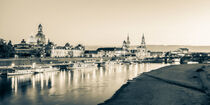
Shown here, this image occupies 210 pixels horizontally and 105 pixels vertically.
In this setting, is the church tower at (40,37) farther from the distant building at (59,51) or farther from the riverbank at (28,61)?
the riverbank at (28,61)

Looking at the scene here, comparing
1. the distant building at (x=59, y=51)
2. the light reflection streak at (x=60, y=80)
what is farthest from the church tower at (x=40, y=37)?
the light reflection streak at (x=60, y=80)

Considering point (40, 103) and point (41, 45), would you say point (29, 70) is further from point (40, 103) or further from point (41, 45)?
point (41, 45)

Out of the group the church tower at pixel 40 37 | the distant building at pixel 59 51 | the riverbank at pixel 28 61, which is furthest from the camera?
the distant building at pixel 59 51

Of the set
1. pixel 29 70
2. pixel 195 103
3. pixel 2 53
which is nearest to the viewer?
pixel 195 103

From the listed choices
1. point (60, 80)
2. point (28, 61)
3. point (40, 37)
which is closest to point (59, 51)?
point (40, 37)

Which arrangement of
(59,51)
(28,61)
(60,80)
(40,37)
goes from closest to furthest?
(60,80), (28,61), (40,37), (59,51)

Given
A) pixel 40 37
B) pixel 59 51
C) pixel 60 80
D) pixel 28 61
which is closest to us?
pixel 60 80

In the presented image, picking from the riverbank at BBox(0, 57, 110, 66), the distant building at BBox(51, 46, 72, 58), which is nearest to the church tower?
the distant building at BBox(51, 46, 72, 58)

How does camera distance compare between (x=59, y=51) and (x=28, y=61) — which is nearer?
(x=28, y=61)

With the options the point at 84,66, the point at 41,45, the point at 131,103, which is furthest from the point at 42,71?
the point at 41,45

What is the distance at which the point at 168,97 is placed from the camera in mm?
30000

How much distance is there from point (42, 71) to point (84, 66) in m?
34.0

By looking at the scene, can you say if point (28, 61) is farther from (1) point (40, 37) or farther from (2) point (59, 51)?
(2) point (59, 51)

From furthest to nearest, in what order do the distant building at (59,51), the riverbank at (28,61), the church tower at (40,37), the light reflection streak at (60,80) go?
the distant building at (59,51) → the church tower at (40,37) → the riverbank at (28,61) → the light reflection streak at (60,80)
